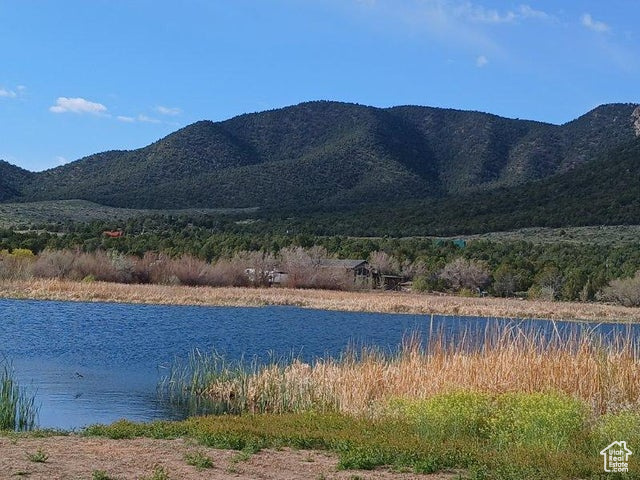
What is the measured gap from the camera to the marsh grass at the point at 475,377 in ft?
49.1

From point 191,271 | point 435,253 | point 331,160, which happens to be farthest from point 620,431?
point 331,160

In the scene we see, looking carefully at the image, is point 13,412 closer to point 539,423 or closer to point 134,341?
point 539,423

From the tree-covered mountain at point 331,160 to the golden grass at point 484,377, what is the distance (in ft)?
287

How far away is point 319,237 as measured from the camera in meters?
89.0

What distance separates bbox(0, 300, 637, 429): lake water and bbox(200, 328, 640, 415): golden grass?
1.21 m

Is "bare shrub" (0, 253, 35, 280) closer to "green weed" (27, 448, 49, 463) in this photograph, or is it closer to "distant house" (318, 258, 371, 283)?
"distant house" (318, 258, 371, 283)

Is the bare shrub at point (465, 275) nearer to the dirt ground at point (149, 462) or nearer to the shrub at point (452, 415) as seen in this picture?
the shrub at point (452, 415)

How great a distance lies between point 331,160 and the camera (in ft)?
363

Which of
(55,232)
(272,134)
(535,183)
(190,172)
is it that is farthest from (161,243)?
(272,134)

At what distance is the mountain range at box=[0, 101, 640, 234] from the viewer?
319ft

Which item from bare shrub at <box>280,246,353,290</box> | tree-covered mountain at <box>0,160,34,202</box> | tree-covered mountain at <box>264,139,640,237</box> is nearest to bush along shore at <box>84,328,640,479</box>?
bare shrub at <box>280,246,353,290</box>

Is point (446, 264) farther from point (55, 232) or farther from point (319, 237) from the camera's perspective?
point (55, 232)

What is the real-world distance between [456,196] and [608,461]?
96.0 m

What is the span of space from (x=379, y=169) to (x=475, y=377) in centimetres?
9701
